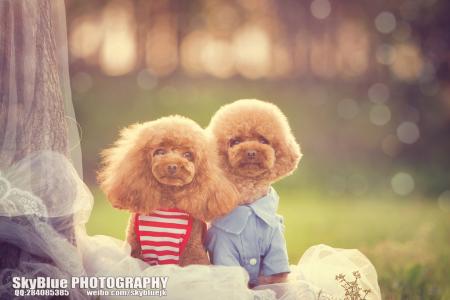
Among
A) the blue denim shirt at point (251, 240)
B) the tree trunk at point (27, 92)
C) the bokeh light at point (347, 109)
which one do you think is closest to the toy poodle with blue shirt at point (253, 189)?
the blue denim shirt at point (251, 240)

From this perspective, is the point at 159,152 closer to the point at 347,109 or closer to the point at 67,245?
the point at 67,245

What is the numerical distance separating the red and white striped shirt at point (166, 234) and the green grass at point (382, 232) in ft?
4.01

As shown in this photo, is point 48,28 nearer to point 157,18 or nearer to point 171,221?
point 171,221

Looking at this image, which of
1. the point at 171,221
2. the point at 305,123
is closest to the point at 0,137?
the point at 171,221

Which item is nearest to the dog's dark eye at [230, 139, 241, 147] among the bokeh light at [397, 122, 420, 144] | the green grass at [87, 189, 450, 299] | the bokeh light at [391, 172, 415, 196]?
the green grass at [87, 189, 450, 299]

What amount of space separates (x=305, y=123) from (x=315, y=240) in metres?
1.73

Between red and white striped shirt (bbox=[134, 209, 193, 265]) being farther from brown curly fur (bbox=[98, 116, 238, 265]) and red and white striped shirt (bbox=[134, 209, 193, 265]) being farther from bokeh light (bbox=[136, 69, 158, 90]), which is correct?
bokeh light (bbox=[136, 69, 158, 90])

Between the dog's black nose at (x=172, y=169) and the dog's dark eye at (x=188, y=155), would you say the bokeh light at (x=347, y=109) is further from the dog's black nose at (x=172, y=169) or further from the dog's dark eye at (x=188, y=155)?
the dog's black nose at (x=172, y=169)

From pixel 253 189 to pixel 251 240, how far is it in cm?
20

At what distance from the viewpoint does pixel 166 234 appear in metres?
2.58

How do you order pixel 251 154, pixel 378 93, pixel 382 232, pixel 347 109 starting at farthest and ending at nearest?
pixel 347 109 → pixel 378 93 → pixel 382 232 → pixel 251 154

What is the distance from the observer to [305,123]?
6074 mm

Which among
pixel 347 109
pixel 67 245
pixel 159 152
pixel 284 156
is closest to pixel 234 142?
pixel 284 156

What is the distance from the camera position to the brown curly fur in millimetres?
2559
